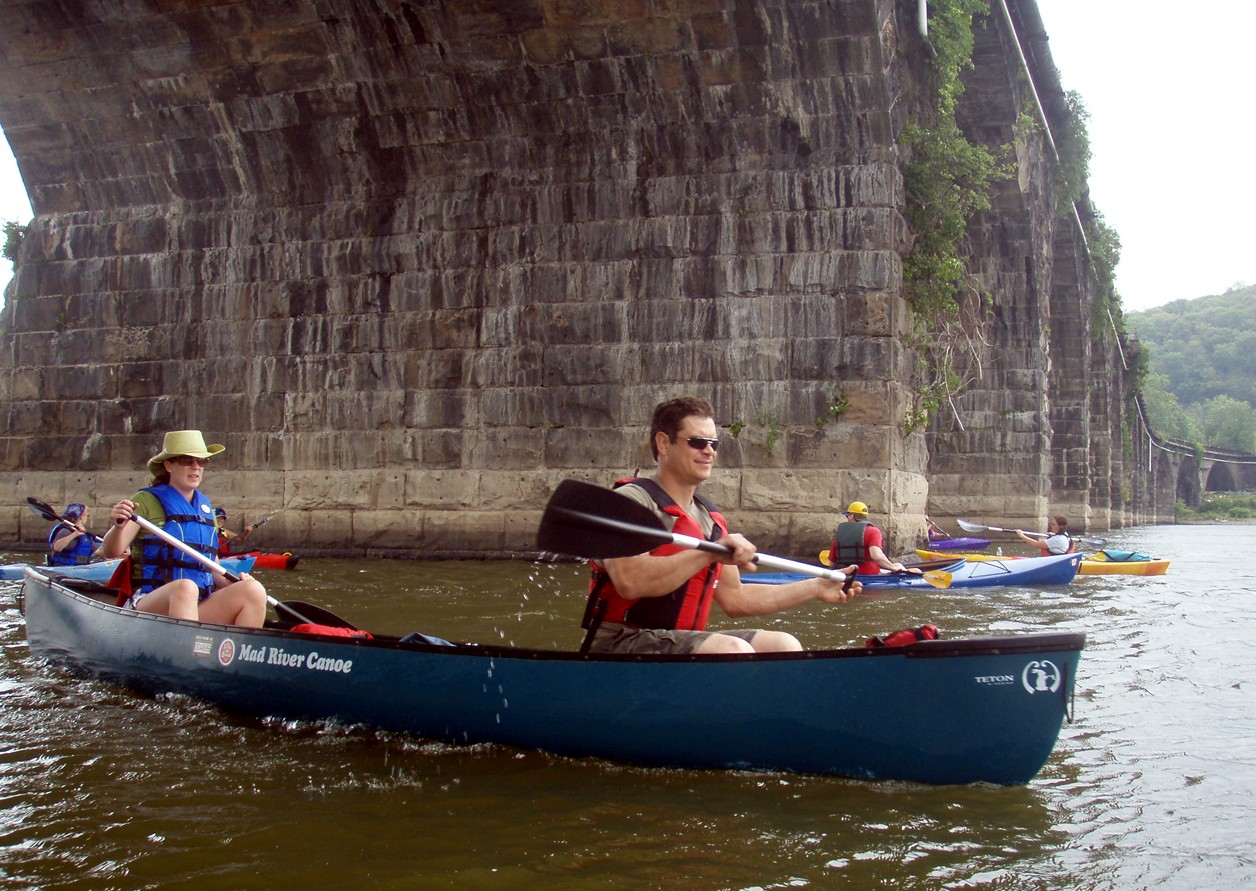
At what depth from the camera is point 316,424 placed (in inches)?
591

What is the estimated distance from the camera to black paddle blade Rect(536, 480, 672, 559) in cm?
421

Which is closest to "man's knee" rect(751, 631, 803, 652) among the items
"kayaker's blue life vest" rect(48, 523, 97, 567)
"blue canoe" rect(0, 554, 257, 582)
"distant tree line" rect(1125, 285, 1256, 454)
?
"blue canoe" rect(0, 554, 257, 582)

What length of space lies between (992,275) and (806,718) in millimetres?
20552

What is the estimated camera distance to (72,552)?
1173 centimetres

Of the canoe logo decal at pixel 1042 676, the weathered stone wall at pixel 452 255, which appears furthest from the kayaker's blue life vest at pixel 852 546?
the canoe logo decal at pixel 1042 676

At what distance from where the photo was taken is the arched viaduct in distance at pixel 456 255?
12.8m

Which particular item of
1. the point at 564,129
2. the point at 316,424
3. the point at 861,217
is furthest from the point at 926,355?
the point at 316,424

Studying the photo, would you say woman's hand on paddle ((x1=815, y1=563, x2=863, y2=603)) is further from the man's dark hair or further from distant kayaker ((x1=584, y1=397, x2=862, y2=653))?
the man's dark hair

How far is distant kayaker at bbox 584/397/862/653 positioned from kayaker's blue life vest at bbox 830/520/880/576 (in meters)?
6.43

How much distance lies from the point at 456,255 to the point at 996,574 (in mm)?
7768

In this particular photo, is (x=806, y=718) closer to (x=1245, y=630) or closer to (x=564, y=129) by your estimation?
(x=1245, y=630)

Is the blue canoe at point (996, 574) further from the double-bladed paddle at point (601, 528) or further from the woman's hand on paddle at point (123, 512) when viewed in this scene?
the double-bladed paddle at point (601, 528)

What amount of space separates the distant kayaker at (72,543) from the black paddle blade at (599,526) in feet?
26.1

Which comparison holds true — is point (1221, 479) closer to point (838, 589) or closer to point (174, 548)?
point (838, 589)
